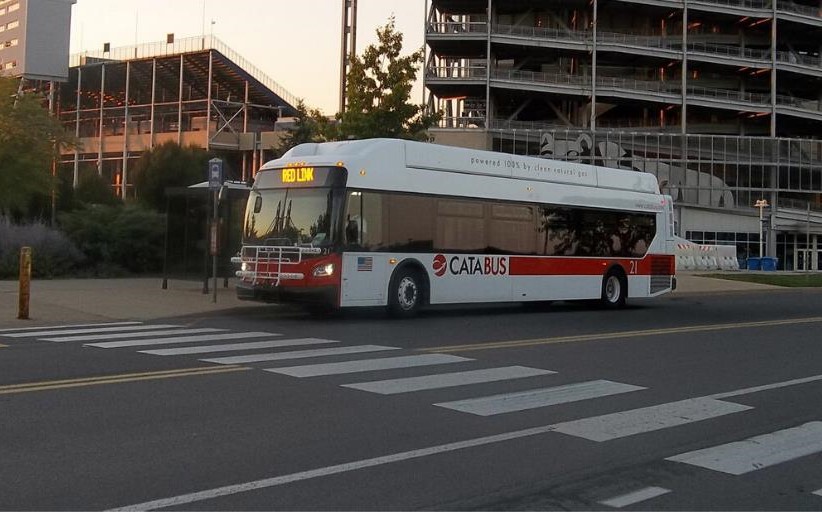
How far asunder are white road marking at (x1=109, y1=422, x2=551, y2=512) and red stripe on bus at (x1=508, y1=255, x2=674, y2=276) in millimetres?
12871

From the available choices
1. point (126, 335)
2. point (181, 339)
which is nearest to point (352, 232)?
point (181, 339)

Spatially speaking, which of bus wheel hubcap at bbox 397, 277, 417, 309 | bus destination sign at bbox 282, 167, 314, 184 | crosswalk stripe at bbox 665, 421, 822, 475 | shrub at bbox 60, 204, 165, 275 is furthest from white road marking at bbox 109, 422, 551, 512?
shrub at bbox 60, 204, 165, 275

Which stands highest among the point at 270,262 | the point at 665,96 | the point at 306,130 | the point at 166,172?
the point at 665,96

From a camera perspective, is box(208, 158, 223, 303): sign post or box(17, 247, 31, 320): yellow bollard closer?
box(17, 247, 31, 320): yellow bollard

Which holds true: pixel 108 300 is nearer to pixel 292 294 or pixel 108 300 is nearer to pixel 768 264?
pixel 292 294

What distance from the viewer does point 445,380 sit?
10.2 m

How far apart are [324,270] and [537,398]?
828 cm

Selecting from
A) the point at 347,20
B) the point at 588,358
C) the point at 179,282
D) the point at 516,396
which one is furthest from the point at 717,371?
the point at 347,20

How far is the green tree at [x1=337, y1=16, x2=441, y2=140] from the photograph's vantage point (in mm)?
28766

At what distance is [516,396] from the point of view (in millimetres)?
9312

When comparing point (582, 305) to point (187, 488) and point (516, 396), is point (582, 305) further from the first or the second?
point (187, 488)

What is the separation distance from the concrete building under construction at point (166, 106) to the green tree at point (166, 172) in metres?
26.7

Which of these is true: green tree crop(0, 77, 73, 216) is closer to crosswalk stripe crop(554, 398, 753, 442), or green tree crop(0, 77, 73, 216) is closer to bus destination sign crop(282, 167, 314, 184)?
bus destination sign crop(282, 167, 314, 184)

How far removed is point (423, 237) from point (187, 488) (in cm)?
1292
